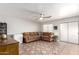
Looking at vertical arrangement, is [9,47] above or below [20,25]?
below

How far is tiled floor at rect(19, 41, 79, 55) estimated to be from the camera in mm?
1228

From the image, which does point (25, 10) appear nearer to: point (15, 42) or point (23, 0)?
point (23, 0)

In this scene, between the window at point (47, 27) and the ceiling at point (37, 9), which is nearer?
the ceiling at point (37, 9)

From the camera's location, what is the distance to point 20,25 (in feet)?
4.33

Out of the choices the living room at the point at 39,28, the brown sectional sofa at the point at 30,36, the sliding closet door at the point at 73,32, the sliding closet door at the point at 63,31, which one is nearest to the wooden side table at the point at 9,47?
the living room at the point at 39,28

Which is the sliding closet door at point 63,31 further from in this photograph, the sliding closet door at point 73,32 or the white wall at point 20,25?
the white wall at point 20,25

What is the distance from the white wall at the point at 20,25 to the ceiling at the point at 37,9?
8cm

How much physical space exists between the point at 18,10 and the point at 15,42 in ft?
1.65

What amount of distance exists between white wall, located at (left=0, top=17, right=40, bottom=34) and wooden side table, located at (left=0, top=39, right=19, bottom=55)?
175mm

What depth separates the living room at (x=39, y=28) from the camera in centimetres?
122

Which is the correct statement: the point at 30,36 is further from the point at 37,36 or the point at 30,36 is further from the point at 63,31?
the point at 63,31

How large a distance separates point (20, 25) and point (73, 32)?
0.87 meters

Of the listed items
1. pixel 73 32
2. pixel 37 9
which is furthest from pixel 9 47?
pixel 73 32

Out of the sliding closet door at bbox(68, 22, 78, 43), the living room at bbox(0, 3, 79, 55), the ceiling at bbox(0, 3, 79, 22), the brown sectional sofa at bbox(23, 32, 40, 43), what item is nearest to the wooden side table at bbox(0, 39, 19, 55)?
the living room at bbox(0, 3, 79, 55)
